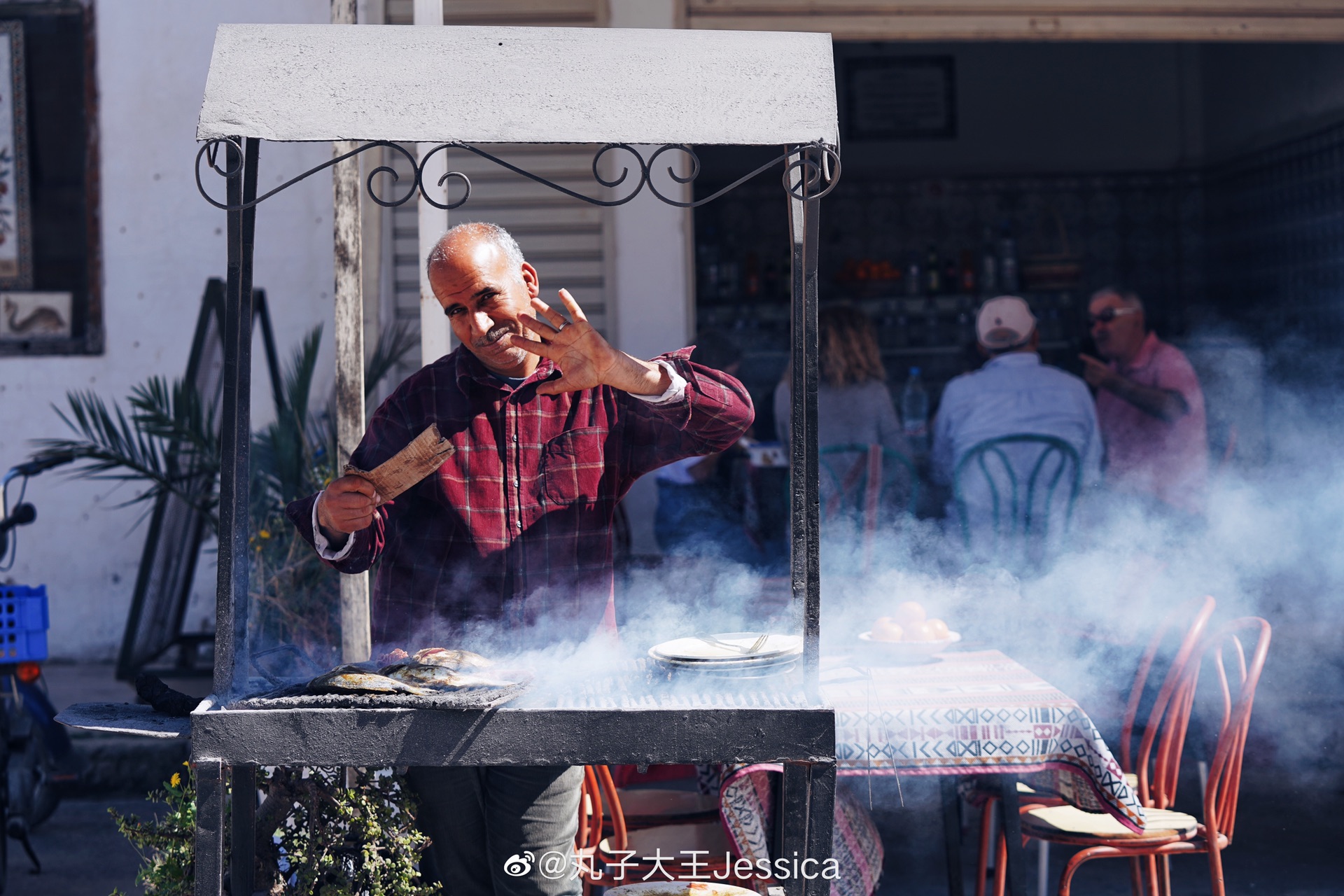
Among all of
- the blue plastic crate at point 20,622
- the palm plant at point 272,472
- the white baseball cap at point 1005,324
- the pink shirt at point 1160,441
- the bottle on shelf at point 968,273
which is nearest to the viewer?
the blue plastic crate at point 20,622

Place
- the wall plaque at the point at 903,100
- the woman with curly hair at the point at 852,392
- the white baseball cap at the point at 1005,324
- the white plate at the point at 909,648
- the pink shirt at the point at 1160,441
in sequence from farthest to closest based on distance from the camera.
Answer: the wall plaque at the point at 903,100 < the woman with curly hair at the point at 852,392 < the white baseball cap at the point at 1005,324 < the pink shirt at the point at 1160,441 < the white plate at the point at 909,648

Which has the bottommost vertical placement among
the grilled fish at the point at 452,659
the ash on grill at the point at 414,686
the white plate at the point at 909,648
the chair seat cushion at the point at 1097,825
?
the chair seat cushion at the point at 1097,825

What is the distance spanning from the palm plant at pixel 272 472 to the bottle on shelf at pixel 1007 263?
531cm

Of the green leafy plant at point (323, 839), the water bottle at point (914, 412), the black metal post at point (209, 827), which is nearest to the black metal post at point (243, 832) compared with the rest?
the green leafy plant at point (323, 839)

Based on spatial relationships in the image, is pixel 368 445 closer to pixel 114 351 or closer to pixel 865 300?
pixel 114 351

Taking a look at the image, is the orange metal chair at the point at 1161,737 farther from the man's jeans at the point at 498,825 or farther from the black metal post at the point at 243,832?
the black metal post at the point at 243,832

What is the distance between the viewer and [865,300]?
8969 mm

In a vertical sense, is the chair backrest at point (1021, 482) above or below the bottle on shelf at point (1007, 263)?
below

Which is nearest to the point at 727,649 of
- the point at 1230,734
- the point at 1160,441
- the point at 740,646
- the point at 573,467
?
the point at 740,646

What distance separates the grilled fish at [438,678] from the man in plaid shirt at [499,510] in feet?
0.88

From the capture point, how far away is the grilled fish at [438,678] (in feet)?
7.60

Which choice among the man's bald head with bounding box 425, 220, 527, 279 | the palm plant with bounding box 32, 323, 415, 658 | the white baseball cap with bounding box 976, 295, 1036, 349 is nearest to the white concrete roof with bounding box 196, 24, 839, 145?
the man's bald head with bounding box 425, 220, 527, 279

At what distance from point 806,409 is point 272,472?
308 centimetres

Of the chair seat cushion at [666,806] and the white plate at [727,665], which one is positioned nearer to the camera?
the white plate at [727,665]
